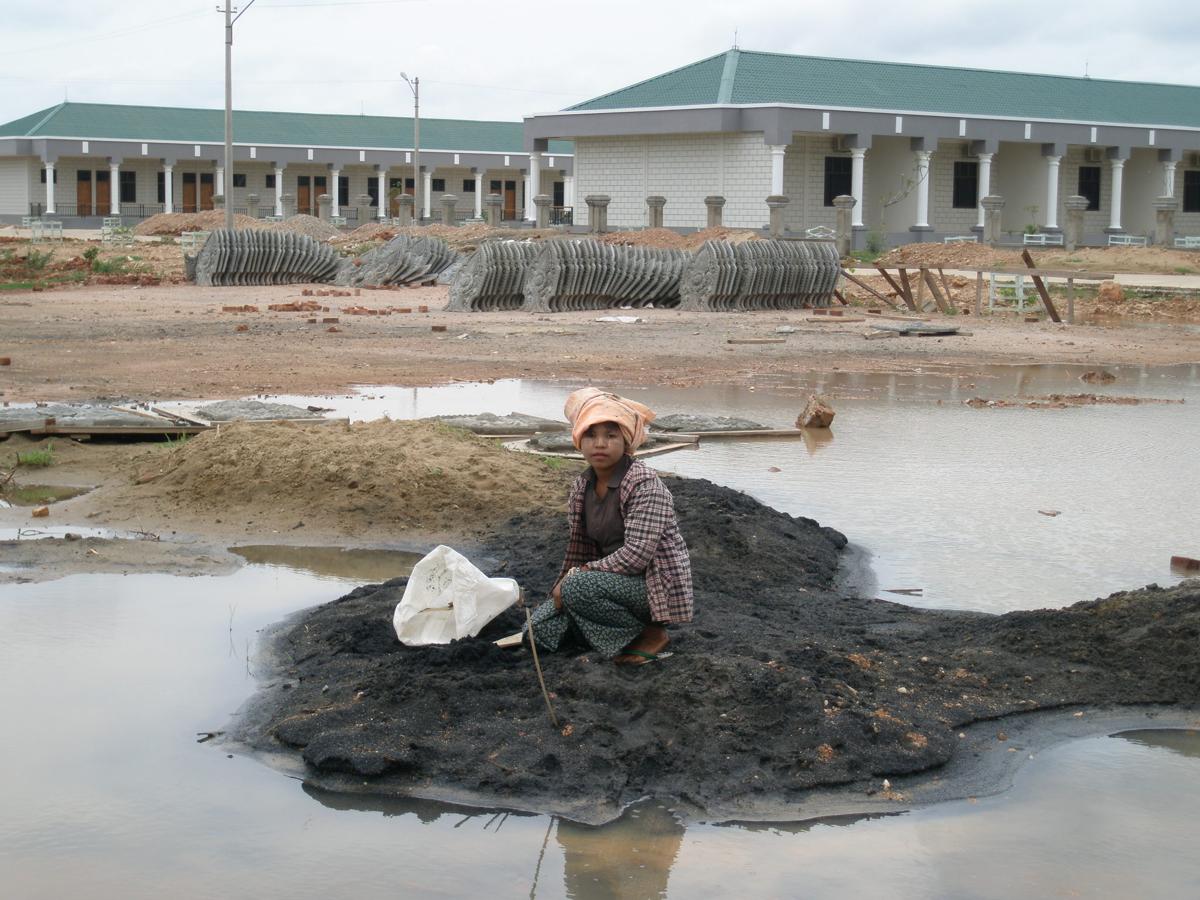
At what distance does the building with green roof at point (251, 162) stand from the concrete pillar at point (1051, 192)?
64.3 ft

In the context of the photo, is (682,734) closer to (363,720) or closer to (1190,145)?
(363,720)

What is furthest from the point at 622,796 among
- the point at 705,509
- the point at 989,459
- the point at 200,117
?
the point at 200,117

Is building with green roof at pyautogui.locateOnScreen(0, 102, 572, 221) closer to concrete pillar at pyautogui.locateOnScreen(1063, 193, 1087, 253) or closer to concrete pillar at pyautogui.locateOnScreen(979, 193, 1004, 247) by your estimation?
concrete pillar at pyautogui.locateOnScreen(979, 193, 1004, 247)

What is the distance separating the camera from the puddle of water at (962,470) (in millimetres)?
7859

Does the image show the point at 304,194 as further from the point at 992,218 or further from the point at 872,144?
the point at 992,218

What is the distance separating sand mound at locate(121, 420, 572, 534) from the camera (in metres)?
8.74

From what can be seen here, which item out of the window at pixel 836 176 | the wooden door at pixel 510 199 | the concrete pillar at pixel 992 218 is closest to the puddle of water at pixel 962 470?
the concrete pillar at pixel 992 218

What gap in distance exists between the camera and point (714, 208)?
43.3 meters

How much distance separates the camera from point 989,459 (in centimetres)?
1113

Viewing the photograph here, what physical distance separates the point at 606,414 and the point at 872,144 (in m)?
44.6

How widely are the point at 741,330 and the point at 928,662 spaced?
57.2 feet

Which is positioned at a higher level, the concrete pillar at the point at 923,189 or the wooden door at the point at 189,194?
the wooden door at the point at 189,194

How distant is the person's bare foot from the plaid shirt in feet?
0.37

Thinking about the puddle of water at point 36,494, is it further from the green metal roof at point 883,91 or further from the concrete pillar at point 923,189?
the concrete pillar at point 923,189
